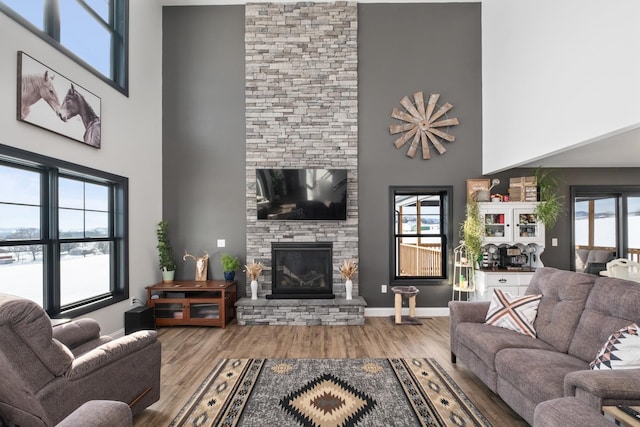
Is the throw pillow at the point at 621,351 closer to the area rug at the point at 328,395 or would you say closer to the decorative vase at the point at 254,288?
the area rug at the point at 328,395

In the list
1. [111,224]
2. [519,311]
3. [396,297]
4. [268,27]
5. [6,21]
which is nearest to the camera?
[6,21]

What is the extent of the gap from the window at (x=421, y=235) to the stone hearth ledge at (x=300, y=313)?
→ 0.92 m

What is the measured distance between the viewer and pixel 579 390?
1.66 metres

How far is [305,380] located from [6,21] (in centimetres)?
386

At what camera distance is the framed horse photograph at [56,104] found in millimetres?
2654

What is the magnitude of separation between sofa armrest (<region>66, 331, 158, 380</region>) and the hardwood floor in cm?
59

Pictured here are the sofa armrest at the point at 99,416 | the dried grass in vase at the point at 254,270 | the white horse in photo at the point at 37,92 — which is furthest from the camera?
the dried grass in vase at the point at 254,270

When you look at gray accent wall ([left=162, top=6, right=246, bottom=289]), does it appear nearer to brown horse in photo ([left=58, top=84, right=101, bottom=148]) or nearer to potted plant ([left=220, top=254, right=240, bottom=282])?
potted plant ([left=220, top=254, right=240, bottom=282])

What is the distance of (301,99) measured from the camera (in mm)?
4891

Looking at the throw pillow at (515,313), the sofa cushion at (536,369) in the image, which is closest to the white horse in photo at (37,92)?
the sofa cushion at (536,369)

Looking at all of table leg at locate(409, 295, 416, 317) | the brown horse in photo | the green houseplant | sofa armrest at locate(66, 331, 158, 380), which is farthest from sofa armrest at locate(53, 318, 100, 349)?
the green houseplant

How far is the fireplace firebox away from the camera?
188 inches

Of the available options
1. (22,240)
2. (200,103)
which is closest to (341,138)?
(200,103)

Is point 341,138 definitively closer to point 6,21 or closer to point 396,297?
point 396,297
